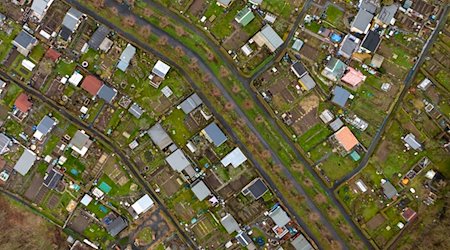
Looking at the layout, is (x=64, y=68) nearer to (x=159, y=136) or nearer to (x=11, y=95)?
(x=11, y=95)

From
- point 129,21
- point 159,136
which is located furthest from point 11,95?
point 159,136

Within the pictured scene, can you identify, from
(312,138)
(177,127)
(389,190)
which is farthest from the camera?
(177,127)

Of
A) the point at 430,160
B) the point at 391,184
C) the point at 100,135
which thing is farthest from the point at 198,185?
the point at 430,160

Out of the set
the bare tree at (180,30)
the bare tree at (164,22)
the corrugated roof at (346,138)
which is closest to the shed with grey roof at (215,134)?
A: the bare tree at (180,30)

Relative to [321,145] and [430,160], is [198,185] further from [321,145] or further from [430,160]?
[430,160]

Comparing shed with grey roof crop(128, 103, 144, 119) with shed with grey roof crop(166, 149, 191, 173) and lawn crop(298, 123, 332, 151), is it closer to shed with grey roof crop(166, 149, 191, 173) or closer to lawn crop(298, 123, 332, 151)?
shed with grey roof crop(166, 149, 191, 173)

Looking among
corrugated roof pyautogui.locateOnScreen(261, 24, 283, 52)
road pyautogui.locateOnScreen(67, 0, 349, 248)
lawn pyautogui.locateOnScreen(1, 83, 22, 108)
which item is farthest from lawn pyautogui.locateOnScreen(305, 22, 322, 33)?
lawn pyautogui.locateOnScreen(1, 83, 22, 108)
